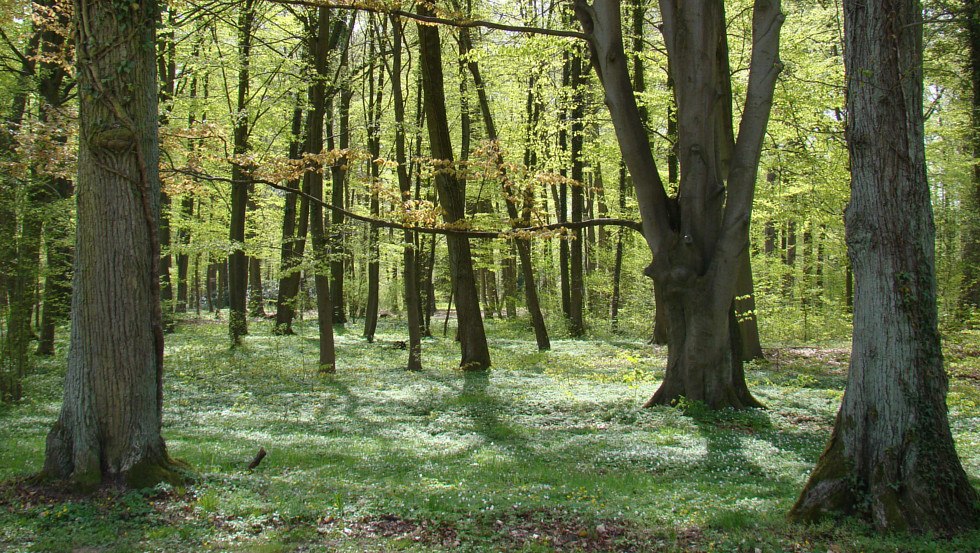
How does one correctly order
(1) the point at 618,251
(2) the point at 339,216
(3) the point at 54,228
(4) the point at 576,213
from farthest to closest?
(1) the point at 618,251, (4) the point at 576,213, (2) the point at 339,216, (3) the point at 54,228

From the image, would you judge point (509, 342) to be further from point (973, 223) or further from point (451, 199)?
point (973, 223)

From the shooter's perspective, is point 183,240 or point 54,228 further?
point 183,240

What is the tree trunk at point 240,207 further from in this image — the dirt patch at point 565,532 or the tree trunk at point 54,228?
the dirt patch at point 565,532

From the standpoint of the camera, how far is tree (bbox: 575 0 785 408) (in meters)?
10.2

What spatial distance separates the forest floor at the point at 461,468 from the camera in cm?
492

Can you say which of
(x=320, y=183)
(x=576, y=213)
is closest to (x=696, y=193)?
(x=320, y=183)

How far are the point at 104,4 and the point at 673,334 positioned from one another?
906 centimetres

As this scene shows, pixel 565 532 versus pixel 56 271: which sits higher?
pixel 56 271

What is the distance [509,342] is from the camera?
79.8ft

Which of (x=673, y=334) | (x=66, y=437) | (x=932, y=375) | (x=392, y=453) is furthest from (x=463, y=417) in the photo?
(x=932, y=375)

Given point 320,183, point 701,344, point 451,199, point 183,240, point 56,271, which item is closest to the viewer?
point 701,344

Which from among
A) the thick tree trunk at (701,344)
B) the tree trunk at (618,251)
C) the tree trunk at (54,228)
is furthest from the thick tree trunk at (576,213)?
the tree trunk at (54,228)

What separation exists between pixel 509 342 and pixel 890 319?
1973 centimetres

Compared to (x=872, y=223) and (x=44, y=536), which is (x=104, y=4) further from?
(x=872, y=223)
